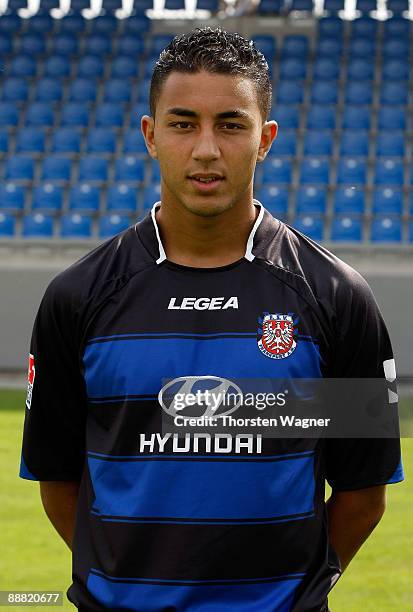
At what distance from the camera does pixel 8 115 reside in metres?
15.2

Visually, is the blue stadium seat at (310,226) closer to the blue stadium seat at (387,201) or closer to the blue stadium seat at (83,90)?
the blue stadium seat at (387,201)

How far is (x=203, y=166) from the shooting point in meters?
1.95

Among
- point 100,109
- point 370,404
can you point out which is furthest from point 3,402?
point 370,404

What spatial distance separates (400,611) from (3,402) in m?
5.68

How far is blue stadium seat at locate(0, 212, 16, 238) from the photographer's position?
12.9 meters

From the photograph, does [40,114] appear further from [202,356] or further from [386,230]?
[202,356]

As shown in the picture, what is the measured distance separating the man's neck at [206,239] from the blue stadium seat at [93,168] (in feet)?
39.6

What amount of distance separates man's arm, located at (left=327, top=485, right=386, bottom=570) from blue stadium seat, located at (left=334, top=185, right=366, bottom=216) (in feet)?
36.5

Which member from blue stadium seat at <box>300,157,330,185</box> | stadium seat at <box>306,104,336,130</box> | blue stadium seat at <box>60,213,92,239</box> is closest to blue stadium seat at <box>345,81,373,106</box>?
stadium seat at <box>306,104,336,130</box>

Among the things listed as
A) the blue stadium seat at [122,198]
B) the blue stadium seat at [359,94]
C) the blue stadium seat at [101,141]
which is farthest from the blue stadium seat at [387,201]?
the blue stadium seat at [101,141]

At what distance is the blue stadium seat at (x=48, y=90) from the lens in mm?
15562

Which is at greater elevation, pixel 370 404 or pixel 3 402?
pixel 370 404

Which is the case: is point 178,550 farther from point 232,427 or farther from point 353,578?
point 353,578

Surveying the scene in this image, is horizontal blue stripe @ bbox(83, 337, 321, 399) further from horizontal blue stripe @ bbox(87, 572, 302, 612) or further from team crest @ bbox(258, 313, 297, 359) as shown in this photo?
horizontal blue stripe @ bbox(87, 572, 302, 612)
